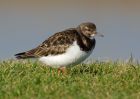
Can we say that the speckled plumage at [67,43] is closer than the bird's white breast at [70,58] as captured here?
No

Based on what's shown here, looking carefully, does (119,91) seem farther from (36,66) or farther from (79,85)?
(36,66)

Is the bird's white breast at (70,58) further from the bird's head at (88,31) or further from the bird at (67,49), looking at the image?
the bird's head at (88,31)

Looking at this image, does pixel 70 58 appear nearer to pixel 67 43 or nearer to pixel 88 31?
pixel 67 43

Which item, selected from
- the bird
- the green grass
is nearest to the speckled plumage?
the bird

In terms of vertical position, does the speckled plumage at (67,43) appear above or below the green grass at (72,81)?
above

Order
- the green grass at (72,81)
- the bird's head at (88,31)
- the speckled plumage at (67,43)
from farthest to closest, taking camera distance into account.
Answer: the bird's head at (88,31) < the speckled plumage at (67,43) < the green grass at (72,81)

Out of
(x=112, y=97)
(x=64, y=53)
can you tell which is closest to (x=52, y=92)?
(x=112, y=97)

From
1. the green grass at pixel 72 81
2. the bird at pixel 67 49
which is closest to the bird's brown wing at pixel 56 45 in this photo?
the bird at pixel 67 49

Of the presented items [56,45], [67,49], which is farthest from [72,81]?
[56,45]
